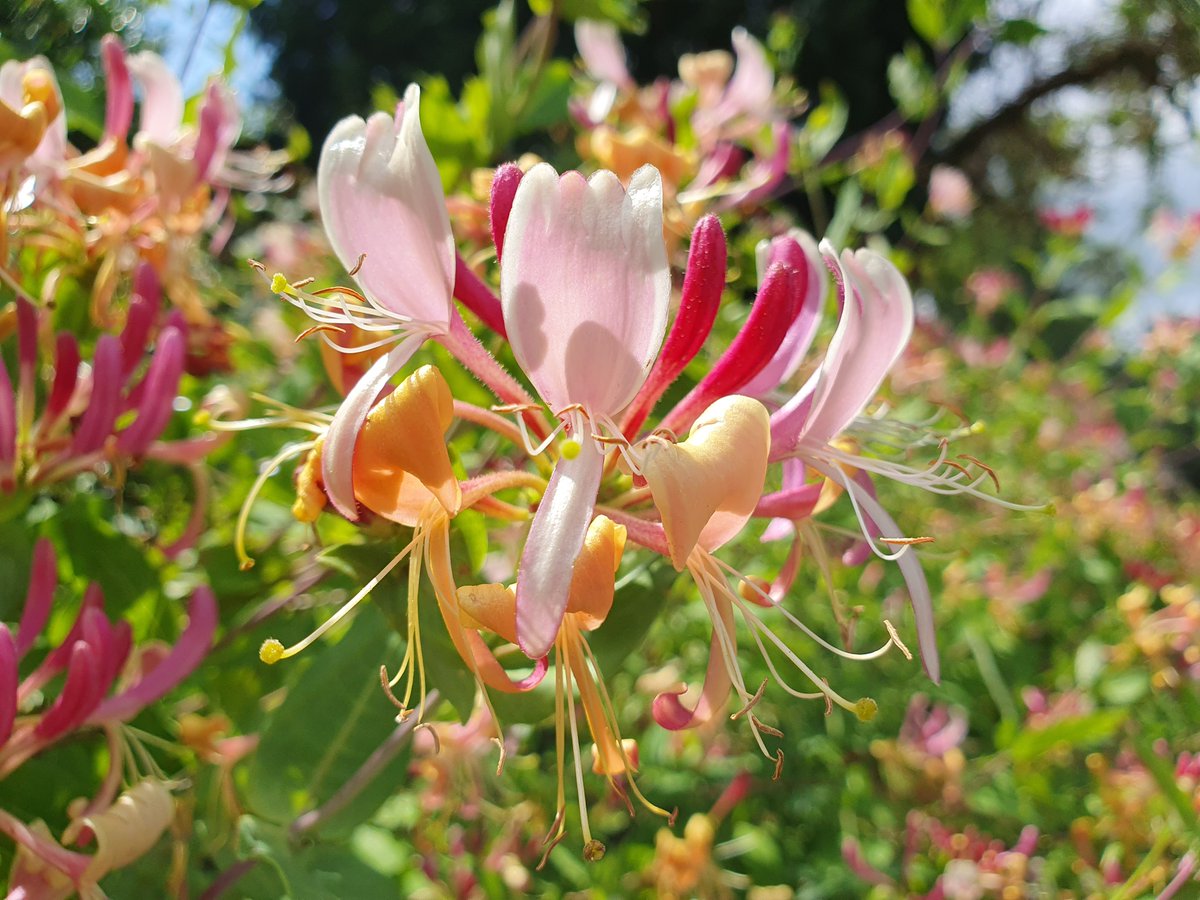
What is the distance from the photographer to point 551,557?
0.35m

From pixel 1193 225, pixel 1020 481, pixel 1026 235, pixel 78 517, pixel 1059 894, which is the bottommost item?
pixel 1026 235

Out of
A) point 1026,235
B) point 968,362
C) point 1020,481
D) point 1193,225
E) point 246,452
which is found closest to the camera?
point 246,452

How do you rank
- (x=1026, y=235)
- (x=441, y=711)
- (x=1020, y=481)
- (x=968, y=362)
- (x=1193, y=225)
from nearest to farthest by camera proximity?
(x=441, y=711) → (x=1020, y=481) → (x=1193, y=225) → (x=968, y=362) → (x=1026, y=235)

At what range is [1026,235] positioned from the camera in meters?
6.17

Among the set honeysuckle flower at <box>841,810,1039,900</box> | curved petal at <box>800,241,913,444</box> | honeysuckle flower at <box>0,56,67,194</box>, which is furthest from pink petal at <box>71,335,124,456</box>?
honeysuckle flower at <box>841,810,1039,900</box>

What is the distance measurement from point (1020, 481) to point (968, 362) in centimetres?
55

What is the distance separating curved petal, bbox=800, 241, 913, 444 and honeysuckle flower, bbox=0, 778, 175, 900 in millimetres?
421

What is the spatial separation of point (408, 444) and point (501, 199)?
135 mm

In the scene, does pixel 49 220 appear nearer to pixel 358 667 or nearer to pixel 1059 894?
pixel 358 667

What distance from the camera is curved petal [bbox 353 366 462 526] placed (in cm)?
38

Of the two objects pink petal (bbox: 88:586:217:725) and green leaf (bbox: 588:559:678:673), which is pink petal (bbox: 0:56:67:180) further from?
green leaf (bbox: 588:559:678:673)

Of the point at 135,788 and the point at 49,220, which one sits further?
the point at 49,220

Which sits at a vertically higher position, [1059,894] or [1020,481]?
[1059,894]

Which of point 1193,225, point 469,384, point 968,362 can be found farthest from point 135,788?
point 1193,225
